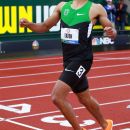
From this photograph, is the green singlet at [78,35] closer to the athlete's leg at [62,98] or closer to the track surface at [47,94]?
the athlete's leg at [62,98]

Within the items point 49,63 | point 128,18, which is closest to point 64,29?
point 49,63

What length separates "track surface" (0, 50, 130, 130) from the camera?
23.1 feet

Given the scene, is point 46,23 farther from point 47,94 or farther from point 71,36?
point 47,94

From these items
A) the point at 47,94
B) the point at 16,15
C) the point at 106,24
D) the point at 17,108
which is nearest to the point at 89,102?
the point at 106,24

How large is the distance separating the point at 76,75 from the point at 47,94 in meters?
3.87

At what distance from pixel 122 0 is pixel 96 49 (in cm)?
311

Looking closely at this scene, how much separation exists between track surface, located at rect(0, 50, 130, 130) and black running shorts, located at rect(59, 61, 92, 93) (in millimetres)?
1041

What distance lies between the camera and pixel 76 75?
575 cm

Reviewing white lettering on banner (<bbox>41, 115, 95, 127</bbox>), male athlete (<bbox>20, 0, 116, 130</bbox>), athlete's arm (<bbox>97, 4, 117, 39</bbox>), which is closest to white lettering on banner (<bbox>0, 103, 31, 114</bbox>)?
white lettering on banner (<bbox>41, 115, 95, 127</bbox>)

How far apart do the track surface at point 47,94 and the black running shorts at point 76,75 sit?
3.42 ft

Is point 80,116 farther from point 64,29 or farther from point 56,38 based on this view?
point 56,38

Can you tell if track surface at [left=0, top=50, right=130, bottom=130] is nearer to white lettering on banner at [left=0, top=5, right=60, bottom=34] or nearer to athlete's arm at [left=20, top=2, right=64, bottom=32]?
athlete's arm at [left=20, top=2, right=64, bottom=32]

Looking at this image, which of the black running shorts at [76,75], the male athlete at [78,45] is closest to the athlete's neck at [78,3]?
the male athlete at [78,45]

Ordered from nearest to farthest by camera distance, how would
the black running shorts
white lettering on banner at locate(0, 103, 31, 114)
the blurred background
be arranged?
the black running shorts → white lettering on banner at locate(0, 103, 31, 114) → the blurred background
